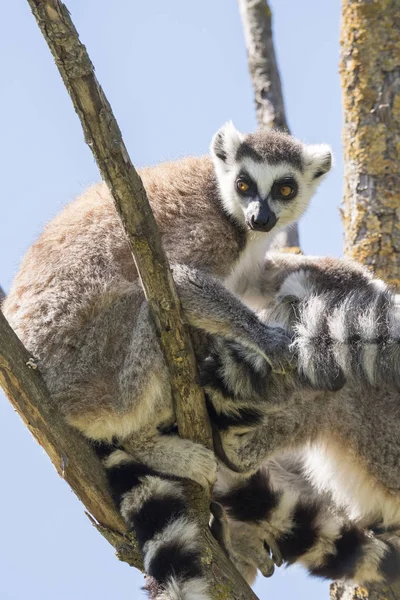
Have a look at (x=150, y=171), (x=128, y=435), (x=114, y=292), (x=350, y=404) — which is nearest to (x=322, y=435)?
(x=350, y=404)

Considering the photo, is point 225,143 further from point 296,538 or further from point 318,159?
point 296,538

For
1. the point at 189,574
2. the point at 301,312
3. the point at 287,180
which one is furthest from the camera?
the point at 287,180

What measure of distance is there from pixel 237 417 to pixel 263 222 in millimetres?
1201

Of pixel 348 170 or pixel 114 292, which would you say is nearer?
pixel 114 292

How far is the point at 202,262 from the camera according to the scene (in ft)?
14.7

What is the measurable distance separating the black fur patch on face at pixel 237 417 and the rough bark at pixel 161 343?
17cm

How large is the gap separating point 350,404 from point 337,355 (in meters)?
0.50

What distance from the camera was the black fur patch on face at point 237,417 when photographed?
14.0 feet

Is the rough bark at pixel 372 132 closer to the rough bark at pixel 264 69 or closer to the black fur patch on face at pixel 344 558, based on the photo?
the rough bark at pixel 264 69

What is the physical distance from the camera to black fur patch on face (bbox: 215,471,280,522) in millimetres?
4617

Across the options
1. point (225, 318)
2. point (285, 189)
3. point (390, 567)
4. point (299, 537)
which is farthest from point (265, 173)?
point (390, 567)

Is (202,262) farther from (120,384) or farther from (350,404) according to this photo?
(350,404)

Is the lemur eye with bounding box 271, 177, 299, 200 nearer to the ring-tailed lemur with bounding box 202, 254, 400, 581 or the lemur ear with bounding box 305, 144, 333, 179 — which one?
the lemur ear with bounding box 305, 144, 333, 179

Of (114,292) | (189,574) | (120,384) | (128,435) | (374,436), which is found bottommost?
(374,436)
